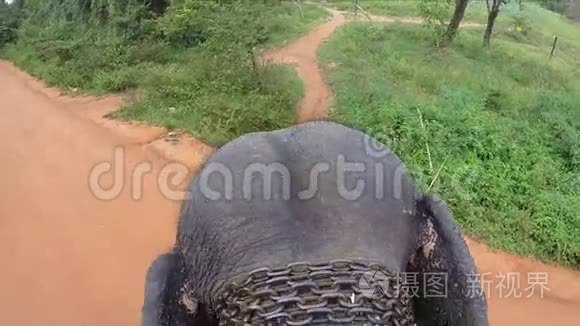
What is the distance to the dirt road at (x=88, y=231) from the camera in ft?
17.8

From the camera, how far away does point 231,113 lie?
8688 millimetres

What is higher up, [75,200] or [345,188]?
[345,188]

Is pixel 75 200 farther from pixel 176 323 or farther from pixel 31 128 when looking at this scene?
pixel 176 323

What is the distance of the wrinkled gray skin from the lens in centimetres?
112

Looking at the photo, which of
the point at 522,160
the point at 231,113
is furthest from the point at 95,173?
the point at 522,160

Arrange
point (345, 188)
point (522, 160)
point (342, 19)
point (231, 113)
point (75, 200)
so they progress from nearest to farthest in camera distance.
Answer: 1. point (345, 188)
2. point (75, 200)
3. point (522, 160)
4. point (231, 113)
5. point (342, 19)

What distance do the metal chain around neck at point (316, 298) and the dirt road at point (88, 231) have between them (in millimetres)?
4452

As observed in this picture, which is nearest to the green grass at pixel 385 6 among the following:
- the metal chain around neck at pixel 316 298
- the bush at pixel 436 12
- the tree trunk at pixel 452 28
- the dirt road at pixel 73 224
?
the bush at pixel 436 12

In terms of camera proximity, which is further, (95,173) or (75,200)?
(95,173)

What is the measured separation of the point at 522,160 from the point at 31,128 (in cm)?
650

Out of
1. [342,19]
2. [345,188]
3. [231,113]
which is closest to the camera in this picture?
[345,188]

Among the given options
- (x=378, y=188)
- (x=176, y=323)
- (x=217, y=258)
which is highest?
(x=378, y=188)

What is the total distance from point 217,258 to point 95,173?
6.75 m
